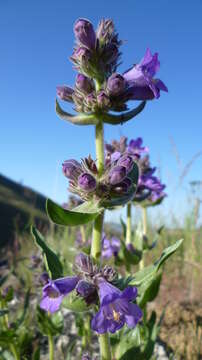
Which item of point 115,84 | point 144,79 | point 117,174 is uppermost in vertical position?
point 144,79

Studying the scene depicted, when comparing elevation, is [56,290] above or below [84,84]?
below

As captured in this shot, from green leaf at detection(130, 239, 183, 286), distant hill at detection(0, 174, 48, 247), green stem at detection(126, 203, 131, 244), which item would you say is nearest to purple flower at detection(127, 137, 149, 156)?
green stem at detection(126, 203, 131, 244)

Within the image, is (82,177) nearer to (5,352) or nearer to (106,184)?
(106,184)

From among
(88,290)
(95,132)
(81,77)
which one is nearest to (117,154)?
(95,132)

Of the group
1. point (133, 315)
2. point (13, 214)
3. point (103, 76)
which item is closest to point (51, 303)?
point (133, 315)

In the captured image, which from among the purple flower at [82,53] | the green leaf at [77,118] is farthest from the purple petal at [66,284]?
the purple flower at [82,53]

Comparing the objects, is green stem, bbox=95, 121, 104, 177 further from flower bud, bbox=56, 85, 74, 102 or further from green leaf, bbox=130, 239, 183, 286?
green leaf, bbox=130, 239, 183, 286

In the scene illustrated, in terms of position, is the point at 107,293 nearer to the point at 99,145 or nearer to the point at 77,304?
the point at 77,304
